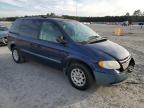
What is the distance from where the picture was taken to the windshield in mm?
5226

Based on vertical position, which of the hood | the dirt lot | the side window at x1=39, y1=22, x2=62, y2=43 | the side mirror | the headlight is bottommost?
the dirt lot

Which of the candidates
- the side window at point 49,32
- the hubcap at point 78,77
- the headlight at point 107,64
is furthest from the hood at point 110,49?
the side window at point 49,32

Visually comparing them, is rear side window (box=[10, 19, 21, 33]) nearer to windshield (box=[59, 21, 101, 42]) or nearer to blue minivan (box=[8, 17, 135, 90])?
blue minivan (box=[8, 17, 135, 90])

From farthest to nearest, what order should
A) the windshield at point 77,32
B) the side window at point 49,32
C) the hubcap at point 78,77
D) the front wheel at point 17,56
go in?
the front wheel at point 17,56, the side window at point 49,32, the windshield at point 77,32, the hubcap at point 78,77

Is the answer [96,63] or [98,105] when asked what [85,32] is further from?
[98,105]

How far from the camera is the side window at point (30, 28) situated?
6.10 m

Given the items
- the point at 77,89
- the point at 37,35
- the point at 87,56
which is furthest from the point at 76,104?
the point at 37,35

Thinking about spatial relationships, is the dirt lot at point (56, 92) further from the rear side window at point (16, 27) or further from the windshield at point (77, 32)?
the rear side window at point (16, 27)

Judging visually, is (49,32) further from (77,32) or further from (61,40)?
(77,32)

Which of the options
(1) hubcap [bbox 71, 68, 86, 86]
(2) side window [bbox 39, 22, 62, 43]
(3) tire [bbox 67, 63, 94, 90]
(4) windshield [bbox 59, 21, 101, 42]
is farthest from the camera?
(2) side window [bbox 39, 22, 62, 43]

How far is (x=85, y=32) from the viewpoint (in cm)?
571

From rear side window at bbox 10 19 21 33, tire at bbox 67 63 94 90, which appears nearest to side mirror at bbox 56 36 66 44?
tire at bbox 67 63 94 90

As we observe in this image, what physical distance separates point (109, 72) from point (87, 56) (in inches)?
25.5

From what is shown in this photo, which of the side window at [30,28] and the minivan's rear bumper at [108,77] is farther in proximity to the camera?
the side window at [30,28]
